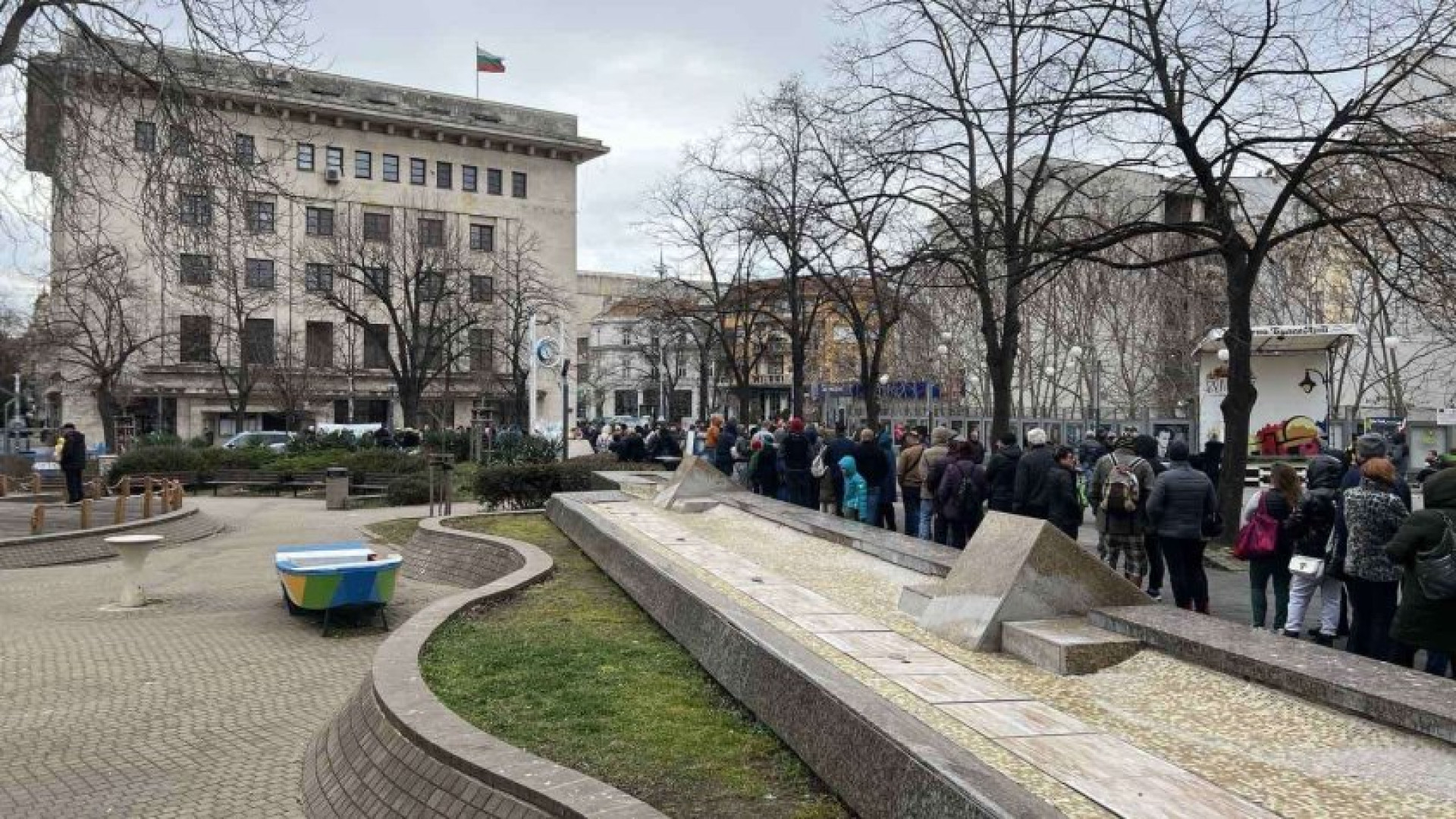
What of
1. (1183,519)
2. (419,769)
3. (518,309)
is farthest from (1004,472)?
(518,309)

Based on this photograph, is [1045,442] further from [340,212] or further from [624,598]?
[340,212]

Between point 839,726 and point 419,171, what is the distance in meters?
67.3

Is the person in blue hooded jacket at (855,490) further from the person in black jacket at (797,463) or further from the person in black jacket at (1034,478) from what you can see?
the person in black jacket at (1034,478)

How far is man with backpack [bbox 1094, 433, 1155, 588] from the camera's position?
425 inches

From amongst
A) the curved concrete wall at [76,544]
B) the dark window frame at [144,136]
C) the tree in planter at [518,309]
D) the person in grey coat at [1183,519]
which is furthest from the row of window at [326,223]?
the person in grey coat at [1183,519]

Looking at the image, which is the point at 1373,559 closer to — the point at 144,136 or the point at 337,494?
the point at 144,136

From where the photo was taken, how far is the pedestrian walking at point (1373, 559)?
802cm

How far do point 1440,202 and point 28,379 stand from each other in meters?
64.0

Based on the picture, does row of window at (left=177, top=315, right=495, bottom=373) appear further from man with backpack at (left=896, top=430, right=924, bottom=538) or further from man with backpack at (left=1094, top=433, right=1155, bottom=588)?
man with backpack at (left=1094, top=433, right=1155, bottom=588)

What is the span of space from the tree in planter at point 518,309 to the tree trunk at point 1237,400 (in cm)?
2943

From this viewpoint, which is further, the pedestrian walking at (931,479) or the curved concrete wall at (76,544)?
the curved concrete wall at (76,544)

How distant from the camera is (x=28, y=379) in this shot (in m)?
58.6

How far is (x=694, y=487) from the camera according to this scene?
17.6 meters

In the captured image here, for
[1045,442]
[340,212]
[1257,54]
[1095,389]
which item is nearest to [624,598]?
[1045,442]
